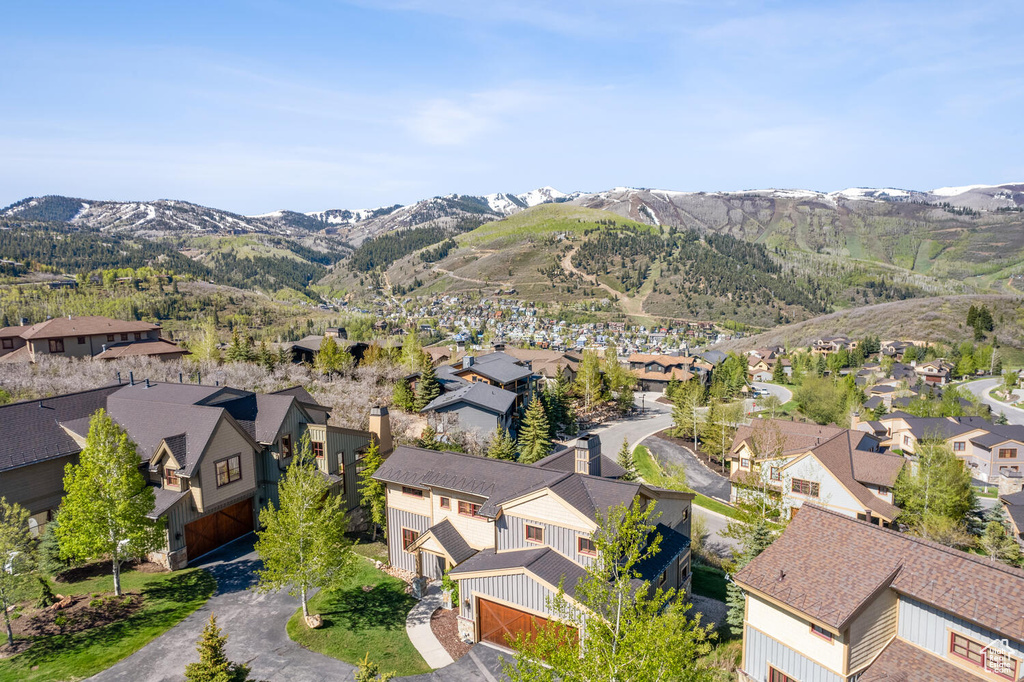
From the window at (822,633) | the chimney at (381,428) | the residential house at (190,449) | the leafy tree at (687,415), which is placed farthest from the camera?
the leafy tree at (687,415)

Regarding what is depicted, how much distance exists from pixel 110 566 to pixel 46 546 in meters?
2.97

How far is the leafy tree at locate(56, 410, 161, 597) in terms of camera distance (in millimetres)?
23828

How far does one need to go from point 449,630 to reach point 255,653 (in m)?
7.90

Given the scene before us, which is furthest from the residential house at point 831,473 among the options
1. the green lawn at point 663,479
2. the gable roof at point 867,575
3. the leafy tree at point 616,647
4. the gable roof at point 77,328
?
the gable roof at point 77,328

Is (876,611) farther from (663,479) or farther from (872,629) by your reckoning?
(663,479)

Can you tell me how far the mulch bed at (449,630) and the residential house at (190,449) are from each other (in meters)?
10.3

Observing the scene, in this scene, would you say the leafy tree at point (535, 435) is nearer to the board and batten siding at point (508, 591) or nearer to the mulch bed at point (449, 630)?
the mulch bed at point (449, 630)

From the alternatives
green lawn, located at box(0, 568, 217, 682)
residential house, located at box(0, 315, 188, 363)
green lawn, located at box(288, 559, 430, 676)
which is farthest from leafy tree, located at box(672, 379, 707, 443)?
residential house, located at box(0, 315, 188, 363)

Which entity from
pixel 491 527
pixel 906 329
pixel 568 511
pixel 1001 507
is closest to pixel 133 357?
pixel 491 527

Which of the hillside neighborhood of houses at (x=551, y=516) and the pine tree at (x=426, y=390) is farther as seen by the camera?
the pine tree at (x=426, y=390)

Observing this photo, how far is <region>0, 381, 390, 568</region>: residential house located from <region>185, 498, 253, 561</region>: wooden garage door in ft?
0.18

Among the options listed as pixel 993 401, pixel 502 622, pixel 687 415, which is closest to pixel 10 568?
pixel 502 622

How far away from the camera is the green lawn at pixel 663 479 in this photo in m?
41.8

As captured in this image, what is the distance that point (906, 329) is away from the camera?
147625mm
